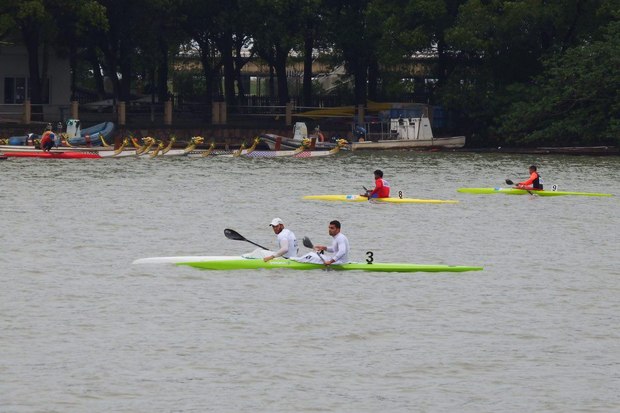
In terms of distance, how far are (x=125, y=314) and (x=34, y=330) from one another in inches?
76.5

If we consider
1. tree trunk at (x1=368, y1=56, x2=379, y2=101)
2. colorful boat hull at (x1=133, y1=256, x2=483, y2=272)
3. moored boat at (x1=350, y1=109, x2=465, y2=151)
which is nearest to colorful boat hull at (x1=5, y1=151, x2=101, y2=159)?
moored boat at (x1=350, y1=109, x2=465, y2=151)

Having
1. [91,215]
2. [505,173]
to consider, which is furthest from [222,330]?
[505,173]

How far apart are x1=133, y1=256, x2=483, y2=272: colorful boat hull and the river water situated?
188 mm

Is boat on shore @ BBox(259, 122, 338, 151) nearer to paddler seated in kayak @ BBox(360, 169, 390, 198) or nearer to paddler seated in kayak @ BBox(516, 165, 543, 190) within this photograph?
paddler seated in kayak @ BBox(516, 165, 543, 190)

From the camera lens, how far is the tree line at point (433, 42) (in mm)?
71250

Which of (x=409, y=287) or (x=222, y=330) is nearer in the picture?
(x=222, y=330)

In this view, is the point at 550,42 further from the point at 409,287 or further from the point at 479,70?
the point at 409,287

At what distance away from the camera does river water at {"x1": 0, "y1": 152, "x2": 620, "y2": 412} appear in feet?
62.4

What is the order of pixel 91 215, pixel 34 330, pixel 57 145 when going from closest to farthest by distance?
1. pixel 34 330
2. pixel 91 215
3. pixel 57 145

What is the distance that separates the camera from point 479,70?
7656cm

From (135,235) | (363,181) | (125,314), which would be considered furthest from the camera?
(363,181)

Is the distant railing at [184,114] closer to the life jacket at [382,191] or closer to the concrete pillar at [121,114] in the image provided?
the concrete pillar at [121,114]

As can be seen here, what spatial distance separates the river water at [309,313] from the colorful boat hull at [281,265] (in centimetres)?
19

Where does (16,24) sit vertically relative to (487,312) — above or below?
above
